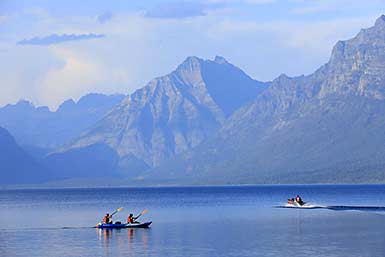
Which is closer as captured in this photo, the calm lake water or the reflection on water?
the calm lake water

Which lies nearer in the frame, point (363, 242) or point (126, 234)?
point (363, 242)

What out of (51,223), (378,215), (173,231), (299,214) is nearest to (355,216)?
(378,215)

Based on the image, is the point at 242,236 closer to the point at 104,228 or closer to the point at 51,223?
the point at 104,228

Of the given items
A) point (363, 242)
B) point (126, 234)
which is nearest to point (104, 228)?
point (126, 234)

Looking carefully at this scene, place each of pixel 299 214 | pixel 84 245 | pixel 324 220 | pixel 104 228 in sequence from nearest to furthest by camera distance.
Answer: pixel 84 245 < pixel 104 228 < pixel 324 220 < pixel 299 214

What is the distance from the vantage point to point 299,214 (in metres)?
192

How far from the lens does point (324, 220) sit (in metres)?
169

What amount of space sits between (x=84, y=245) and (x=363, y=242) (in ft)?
114

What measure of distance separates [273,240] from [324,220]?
42.3m

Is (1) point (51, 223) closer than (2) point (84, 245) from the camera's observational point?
No

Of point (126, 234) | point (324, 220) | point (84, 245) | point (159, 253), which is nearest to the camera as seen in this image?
point (159, 253)

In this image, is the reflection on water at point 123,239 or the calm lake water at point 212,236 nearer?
the calm lake water at point 212,236

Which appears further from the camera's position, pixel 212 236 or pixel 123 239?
pixel 123 239

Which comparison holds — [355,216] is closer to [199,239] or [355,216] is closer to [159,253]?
[199,239]
